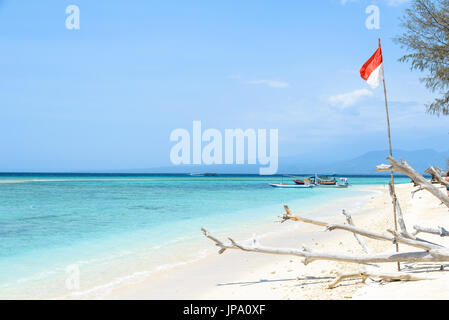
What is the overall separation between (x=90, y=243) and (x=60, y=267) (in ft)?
11.3

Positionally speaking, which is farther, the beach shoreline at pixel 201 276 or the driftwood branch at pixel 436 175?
the beach shoreline at pixel 201 276

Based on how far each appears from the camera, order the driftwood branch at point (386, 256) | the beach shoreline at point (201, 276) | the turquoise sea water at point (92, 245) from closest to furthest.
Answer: the driftwood branch at point (386, 256) → the beach shoreline at point (201, 276) → the turquoise sea water at point (92, 245)

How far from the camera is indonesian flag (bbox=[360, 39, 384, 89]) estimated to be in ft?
23.7

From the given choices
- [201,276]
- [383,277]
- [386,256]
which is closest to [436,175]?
[386,256]

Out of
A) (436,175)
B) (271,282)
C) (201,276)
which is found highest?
(436,175)

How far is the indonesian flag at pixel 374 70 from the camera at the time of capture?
23.7ft

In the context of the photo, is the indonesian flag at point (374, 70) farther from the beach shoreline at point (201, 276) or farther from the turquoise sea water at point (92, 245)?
the turquoise sea water at point (92, 245)

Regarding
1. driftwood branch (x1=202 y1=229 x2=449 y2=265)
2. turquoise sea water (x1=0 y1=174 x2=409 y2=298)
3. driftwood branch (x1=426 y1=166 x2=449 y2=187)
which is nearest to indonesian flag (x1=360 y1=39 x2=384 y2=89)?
driftwood branch (x1=426 y1=166 x2=449 y2=187)

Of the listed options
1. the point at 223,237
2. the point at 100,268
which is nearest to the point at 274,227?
the point at 223,237

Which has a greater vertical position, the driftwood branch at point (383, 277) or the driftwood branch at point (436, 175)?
the driftwood branch at point (436, 175)

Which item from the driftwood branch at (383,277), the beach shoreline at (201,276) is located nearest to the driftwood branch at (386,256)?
the driftwood branch at (383,277)

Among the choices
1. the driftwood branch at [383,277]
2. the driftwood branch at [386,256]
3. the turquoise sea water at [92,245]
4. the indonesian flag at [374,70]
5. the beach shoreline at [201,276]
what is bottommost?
the turquoise sea water at [92,245]

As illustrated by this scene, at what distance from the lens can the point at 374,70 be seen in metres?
7.30

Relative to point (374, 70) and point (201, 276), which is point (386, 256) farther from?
point (201, 276)
